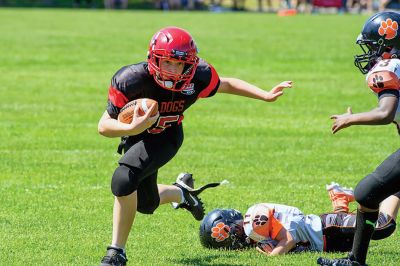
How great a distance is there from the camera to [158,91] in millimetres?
6309

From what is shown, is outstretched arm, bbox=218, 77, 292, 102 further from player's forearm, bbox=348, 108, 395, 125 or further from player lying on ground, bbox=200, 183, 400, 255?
player's forearm, bbox=348, 108, 395, 125

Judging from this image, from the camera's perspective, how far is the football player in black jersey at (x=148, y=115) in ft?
19.5

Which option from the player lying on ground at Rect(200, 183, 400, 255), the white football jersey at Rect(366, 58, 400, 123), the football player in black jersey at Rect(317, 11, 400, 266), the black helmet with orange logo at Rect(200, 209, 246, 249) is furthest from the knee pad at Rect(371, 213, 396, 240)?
the white football jersey at Rect(366, 58, 400, 123)

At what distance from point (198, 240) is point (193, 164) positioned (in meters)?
3.26

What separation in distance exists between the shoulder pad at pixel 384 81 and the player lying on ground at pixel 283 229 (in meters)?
1.35

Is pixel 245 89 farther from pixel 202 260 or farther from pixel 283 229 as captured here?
pixel 202 260

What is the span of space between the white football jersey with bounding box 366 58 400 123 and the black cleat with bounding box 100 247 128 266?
1.99 m

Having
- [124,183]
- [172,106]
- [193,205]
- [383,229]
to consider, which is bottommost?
[193,205]

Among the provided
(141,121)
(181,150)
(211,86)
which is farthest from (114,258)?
(181,150)

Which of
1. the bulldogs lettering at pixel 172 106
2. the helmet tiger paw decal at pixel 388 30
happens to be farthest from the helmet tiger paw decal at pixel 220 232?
the helmet tiger paw decal at pixel 388 30

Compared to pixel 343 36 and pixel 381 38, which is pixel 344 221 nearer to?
pixel 381 38

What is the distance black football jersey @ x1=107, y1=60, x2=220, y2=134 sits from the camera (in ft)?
20.1

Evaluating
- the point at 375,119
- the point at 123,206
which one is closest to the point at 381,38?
the point at 375,119

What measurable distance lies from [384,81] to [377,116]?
9.9 inches
